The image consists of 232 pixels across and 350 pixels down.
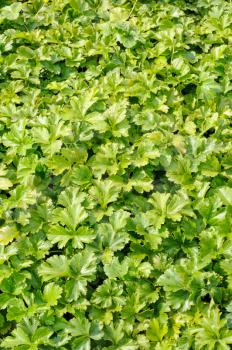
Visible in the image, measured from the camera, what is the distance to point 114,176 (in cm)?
337

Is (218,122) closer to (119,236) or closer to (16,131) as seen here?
(119,236)

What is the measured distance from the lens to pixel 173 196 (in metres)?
3.24

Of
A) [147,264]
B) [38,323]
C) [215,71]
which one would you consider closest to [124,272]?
[147,264]

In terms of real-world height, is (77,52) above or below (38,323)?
above

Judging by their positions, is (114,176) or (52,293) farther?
(114,176)

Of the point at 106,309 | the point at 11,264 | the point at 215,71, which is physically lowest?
the point at 106,309

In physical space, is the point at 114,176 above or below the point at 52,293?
above

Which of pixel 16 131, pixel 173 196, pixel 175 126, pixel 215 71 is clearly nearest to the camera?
pixel 173 196

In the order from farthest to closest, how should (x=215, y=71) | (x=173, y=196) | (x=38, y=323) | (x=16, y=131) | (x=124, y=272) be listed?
(x=215, y=71)
(x=16, y=131)
(x=173, y=196)
(x=124, y=272)
(x=38, y=323)

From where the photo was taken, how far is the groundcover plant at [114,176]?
282 centimetres

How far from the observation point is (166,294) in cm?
289

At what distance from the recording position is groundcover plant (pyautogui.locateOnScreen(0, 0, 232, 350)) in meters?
2.82

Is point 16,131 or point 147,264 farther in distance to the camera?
point 16,131

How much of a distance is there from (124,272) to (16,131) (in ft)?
4.51
